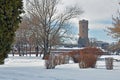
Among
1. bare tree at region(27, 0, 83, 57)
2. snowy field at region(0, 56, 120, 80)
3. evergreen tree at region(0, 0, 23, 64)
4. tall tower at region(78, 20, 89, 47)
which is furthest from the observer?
tall tower at region(78, 20, 89, 47)

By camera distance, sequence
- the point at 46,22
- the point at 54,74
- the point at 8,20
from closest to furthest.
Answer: the point at 8,20 < the point at 54,74 < the point at 46,22

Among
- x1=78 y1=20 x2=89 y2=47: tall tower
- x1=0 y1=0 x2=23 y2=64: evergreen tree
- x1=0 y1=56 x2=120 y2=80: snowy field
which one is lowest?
x1=0 y1=56 x2=120 y2=80: snowy field

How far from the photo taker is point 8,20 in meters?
14.7

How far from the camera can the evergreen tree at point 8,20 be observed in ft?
47.1

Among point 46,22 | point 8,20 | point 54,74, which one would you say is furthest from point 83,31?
point 8,20

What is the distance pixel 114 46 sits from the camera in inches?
1518

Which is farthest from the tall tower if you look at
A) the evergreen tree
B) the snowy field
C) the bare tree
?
the evergreen tree

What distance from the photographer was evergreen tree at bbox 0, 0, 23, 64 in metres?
14.4

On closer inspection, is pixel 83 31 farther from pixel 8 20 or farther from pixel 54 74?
pixel 8 20

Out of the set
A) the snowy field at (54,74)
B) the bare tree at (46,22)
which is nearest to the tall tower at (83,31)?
the bare tree at (46,22)

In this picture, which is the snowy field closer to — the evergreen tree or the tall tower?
the evergreen tree

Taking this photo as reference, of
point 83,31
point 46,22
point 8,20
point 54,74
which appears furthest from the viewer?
point 83,31

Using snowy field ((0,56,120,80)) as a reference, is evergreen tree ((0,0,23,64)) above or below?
above

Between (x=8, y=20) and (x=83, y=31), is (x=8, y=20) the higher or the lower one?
the lower one
